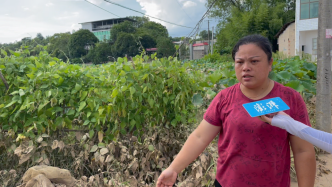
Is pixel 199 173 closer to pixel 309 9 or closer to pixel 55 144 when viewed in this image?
pixel 55 144

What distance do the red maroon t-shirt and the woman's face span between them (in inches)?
3.2

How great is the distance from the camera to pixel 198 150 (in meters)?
1.42

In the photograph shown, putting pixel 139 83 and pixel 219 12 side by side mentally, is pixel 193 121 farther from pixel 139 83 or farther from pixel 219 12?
pixel 219 12

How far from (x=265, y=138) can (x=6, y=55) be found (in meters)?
3.11

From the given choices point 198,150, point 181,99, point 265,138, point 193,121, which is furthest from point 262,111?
point 193,121

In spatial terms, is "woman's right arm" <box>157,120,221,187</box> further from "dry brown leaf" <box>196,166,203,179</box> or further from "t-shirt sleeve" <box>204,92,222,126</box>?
"dry brown leaf" <box>196,166,203,179</box>

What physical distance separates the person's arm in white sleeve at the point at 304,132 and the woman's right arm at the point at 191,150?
0.35 m

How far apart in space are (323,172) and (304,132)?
7.40ft

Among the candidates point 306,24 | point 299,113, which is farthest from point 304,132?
point 306,24

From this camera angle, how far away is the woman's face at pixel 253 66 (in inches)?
49.9

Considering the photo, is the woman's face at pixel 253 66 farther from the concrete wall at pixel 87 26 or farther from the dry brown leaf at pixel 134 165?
the concrete wall at pixel 87 26

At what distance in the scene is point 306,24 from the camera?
68.9ft

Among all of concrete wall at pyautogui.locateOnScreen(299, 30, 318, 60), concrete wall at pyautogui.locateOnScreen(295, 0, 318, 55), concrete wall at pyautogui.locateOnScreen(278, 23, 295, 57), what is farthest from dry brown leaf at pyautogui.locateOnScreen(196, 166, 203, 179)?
concrete wall at pyautogui.locateOnScreen(278, 23, 295, 57)

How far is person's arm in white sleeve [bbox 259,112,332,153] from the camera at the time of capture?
38.1 inches
